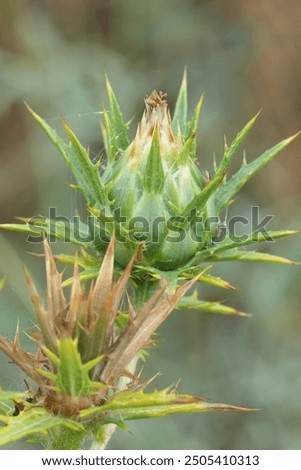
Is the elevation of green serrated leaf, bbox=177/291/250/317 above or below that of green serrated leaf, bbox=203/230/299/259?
below

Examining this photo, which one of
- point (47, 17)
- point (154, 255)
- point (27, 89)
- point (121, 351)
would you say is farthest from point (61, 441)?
point (47, 17)

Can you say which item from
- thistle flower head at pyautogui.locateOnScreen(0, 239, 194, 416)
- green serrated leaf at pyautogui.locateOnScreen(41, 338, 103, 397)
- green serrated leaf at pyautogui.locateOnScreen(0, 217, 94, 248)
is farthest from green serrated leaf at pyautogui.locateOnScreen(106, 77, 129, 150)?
green serrated leaf at pyautogui.locateOnScreen(41, 338, 103, 397)

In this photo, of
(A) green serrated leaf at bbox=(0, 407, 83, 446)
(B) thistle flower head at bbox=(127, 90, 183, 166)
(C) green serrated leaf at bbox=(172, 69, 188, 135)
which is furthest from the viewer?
(C) green serrated leaf at bbox=(172, 69, 188, 135)

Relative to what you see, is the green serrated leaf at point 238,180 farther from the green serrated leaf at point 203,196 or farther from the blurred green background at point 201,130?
the blurred green background at point 201,130

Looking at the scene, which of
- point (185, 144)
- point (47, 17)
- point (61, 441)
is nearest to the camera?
point (61, 441)

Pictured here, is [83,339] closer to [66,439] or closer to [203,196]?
[66,439]

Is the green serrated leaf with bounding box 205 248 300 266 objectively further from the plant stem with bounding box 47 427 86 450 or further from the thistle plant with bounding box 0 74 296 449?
the plant stem with bounding box 47 427 86 450

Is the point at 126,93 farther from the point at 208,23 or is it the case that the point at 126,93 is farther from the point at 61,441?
the point at 61,441
